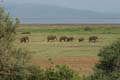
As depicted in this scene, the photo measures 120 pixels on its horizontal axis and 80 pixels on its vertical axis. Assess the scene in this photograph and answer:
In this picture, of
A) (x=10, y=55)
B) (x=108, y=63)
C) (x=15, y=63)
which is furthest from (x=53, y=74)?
(x=108, y=63)

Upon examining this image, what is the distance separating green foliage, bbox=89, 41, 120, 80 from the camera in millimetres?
22625

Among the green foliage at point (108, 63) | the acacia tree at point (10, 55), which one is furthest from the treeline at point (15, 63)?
the green foliage at point (108, 63)

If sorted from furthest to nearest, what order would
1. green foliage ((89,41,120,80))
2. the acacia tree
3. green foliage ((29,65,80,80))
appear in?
green foliage ((89,41,120,80))
green foliage ((29,65,80,80))
the acacia tree

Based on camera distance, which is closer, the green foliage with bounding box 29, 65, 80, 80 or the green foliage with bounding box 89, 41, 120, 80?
the green foliage with bounding box 29, 65, 80, 80

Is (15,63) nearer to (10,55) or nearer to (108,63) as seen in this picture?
(10,55)

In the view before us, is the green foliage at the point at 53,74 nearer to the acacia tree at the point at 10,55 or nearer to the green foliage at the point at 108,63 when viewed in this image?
the acacia tree at the point at 10,55

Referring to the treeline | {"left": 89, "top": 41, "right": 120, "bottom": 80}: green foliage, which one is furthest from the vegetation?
{"left": 89, "top": 41, "right": 120, "bottom": 80}: green foliage

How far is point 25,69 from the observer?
756 inches

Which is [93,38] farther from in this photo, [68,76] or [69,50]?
[68,76]

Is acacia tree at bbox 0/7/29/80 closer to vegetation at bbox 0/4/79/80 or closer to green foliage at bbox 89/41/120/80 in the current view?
vegetation at bbox 0/4/79/80

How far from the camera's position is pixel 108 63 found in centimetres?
2397

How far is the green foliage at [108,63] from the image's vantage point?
2262 centimetres

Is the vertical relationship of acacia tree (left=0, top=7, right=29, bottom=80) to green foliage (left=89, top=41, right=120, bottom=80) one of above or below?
above

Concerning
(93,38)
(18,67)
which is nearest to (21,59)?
(18,67)
